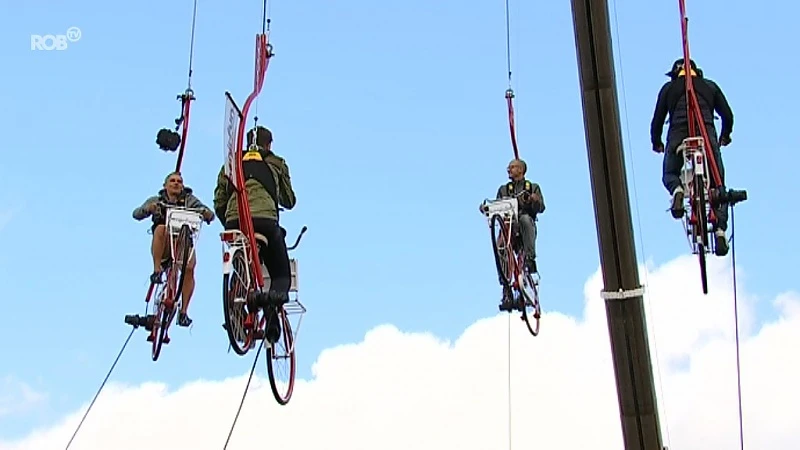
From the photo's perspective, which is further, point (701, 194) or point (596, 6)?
point (701, 194)

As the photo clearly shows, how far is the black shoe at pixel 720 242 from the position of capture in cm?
912

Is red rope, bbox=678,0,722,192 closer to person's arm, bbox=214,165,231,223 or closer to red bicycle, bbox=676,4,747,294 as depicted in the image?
red bicycle, bbox=676,4,747,294

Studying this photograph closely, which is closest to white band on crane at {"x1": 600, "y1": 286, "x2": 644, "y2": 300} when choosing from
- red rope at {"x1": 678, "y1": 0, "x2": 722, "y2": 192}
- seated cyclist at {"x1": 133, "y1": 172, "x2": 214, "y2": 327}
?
red rope at {"x1": 678, "y1": 0, "x2": 722, "y2": 192}

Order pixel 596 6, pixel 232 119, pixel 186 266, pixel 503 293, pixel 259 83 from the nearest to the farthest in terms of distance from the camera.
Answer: pixel 596 6 < pixel 232 119 < pixel 259 83 < pixel 186 266 < pixel 503 293

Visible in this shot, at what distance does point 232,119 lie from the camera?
8906 mm

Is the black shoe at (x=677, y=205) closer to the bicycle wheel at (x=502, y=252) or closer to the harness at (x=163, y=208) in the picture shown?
the bicycle wheel at (x=502, y=252)

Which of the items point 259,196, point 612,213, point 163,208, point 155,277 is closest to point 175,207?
point 163,208

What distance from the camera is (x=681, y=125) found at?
31.1ft

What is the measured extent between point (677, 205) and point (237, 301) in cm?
298

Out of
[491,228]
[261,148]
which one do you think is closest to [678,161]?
[491,228]

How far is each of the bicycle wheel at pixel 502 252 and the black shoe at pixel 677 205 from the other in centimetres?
200

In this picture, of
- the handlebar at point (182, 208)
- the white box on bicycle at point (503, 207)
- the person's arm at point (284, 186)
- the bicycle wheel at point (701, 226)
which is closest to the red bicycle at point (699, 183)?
the bicycle wheel at point (701, 226)

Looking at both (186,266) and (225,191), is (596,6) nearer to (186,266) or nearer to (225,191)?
(225,191)

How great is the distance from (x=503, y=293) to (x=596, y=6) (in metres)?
3.46
